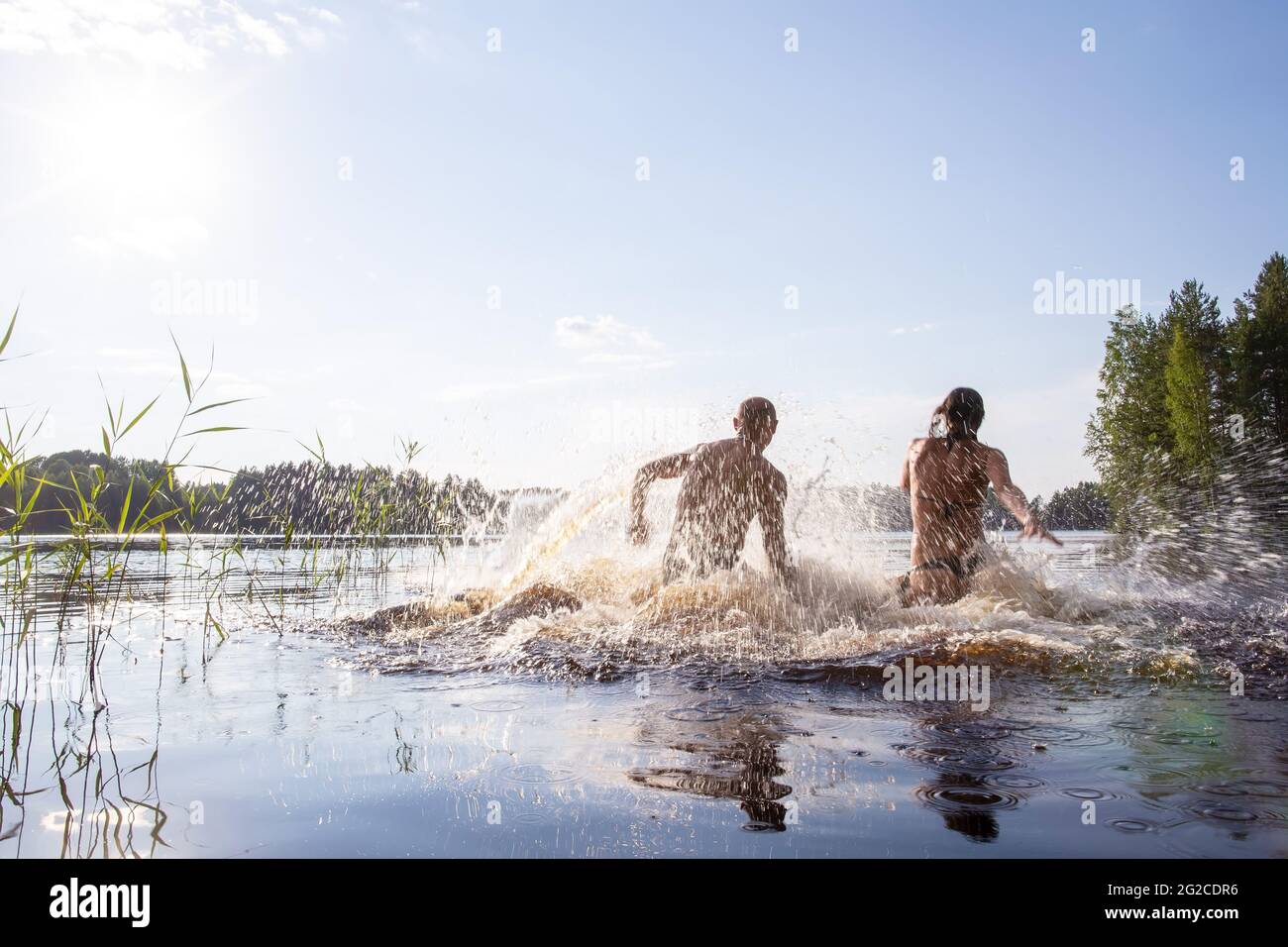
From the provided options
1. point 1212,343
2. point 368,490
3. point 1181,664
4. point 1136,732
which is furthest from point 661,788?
point 1212,343

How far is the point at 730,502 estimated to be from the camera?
841 centimetres

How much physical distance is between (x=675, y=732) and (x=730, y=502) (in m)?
4.29

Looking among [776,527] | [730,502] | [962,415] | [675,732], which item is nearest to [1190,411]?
[962,415]

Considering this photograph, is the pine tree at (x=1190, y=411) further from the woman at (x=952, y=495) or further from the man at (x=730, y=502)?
the man at (x=730, y=502)

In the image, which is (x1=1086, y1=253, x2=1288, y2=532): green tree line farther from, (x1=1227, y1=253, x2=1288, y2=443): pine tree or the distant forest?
the distant forest

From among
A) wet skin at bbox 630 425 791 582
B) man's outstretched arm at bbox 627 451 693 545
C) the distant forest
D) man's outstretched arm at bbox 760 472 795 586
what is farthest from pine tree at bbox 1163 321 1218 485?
man's outstretched arm at bbox 627 451 693 545

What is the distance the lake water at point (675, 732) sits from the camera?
2.92m

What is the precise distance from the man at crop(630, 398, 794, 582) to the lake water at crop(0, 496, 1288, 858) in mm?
515

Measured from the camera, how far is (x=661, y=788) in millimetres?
3346

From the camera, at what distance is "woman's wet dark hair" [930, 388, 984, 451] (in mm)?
8070
